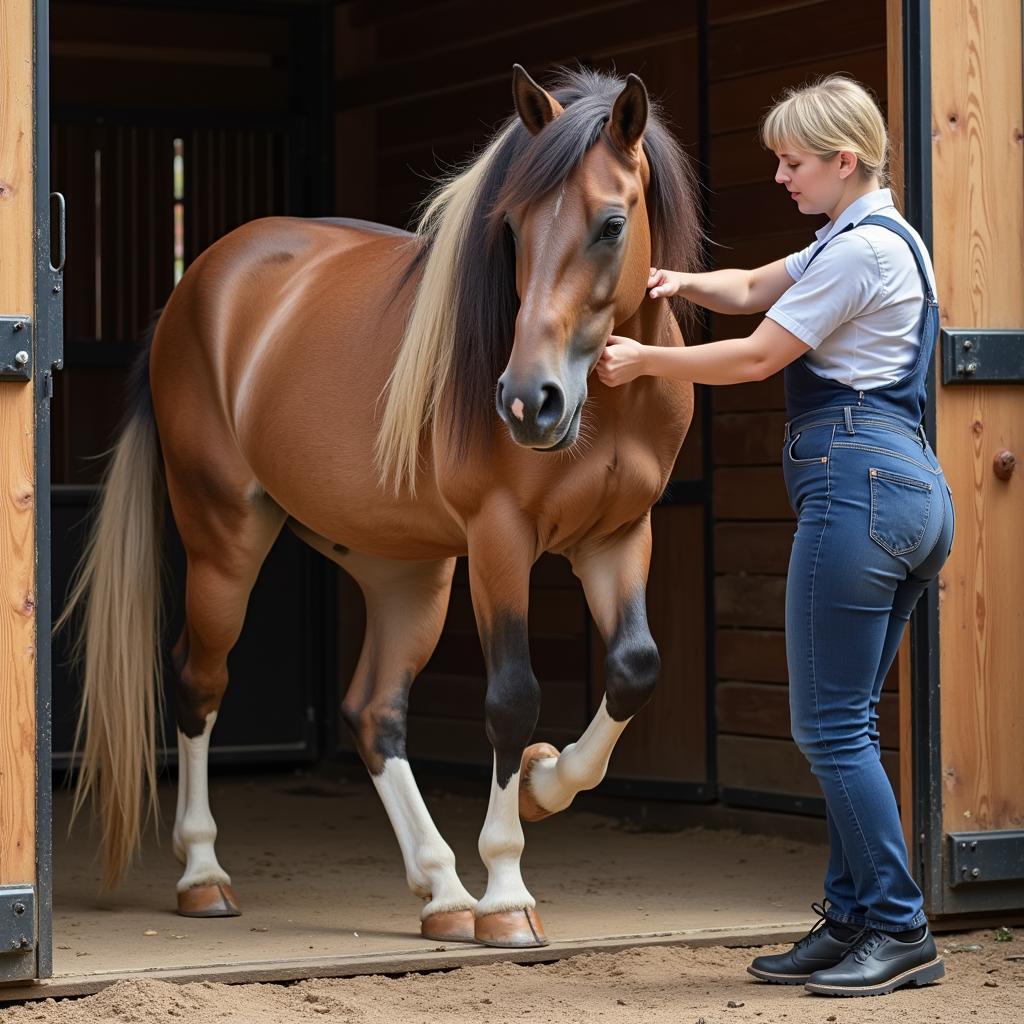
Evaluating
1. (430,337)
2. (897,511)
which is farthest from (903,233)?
(430,337)

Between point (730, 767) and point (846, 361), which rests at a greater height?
point (846, 361)

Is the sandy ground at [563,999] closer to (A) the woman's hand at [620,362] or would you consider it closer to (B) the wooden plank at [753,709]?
(A) the woman's hand at [620,362]

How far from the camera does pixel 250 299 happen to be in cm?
470

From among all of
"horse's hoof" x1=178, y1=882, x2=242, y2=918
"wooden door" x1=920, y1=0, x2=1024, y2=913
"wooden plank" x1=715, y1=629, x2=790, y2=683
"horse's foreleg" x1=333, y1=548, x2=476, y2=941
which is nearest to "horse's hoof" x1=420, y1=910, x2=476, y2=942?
"horse's foreleg" x1=333, y1=548, x2=476, y2=941

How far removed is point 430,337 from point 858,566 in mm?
1075

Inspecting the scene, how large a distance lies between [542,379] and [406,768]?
145cm

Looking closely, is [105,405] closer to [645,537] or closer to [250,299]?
[250,299]

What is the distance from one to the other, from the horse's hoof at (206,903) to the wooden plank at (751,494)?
214cm

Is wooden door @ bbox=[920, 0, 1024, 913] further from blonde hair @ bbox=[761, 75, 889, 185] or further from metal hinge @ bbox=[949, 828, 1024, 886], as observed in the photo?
blonde hair @ bbox=[761, 75, 889, 185]

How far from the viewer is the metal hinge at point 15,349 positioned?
3375mm

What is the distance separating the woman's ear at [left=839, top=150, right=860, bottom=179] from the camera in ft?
10.9

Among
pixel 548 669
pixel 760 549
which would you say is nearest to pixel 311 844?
pixel 548 669

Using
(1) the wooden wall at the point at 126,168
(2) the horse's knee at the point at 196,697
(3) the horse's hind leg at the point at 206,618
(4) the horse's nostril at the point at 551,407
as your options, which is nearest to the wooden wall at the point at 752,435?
→ (3) the horse's hind leg at the point at 206,618

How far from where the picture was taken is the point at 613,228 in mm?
3348
